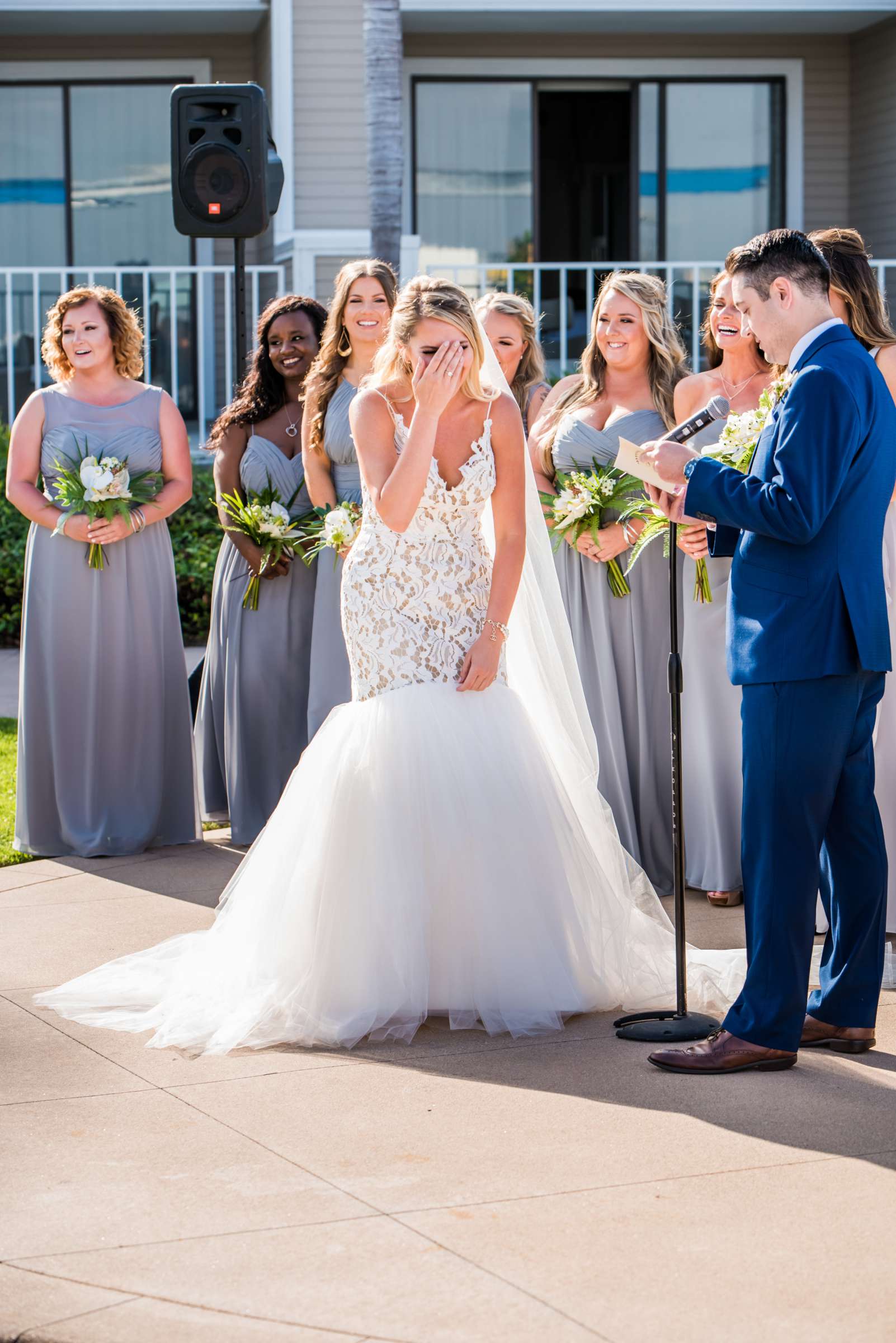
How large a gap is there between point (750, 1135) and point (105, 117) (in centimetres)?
1417

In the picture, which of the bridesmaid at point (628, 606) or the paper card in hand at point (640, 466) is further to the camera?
the bridesmaid at point (628, 606)

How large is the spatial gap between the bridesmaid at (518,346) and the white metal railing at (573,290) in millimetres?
7018

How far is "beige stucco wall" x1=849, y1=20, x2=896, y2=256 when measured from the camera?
1497 centimetres

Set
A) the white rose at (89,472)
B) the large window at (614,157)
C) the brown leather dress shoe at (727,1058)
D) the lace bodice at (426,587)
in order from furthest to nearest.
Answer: the large window at (614,157)
the white rose at (89,472)
the lace bodice at (426,587)
the brown leather dress shoe at (727,1058)

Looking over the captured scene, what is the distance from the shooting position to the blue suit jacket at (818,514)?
3.97 meters

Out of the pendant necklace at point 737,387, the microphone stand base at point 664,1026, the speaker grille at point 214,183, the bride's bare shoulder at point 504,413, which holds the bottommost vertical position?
the microphone stand base at point 664,1026

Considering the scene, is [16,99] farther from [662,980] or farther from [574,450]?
[662,980]

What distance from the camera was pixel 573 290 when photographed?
15797mm

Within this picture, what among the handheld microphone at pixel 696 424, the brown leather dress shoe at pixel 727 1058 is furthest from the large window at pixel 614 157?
the brown leather dress shoe at pixel 727 1058

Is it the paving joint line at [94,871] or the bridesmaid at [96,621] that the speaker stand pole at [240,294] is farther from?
the paving joint line at [94,871]

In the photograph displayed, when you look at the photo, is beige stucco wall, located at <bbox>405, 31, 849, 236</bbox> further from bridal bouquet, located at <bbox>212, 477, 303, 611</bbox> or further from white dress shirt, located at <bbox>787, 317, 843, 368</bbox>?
white dress shirt, located at <bbox>787, 317, 843, 368</bbox>

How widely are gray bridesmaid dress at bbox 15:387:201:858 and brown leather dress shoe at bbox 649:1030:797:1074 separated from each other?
353 centimetres

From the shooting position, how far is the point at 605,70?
50.7ft

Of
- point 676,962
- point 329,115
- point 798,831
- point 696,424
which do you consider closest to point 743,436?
point 696,424
